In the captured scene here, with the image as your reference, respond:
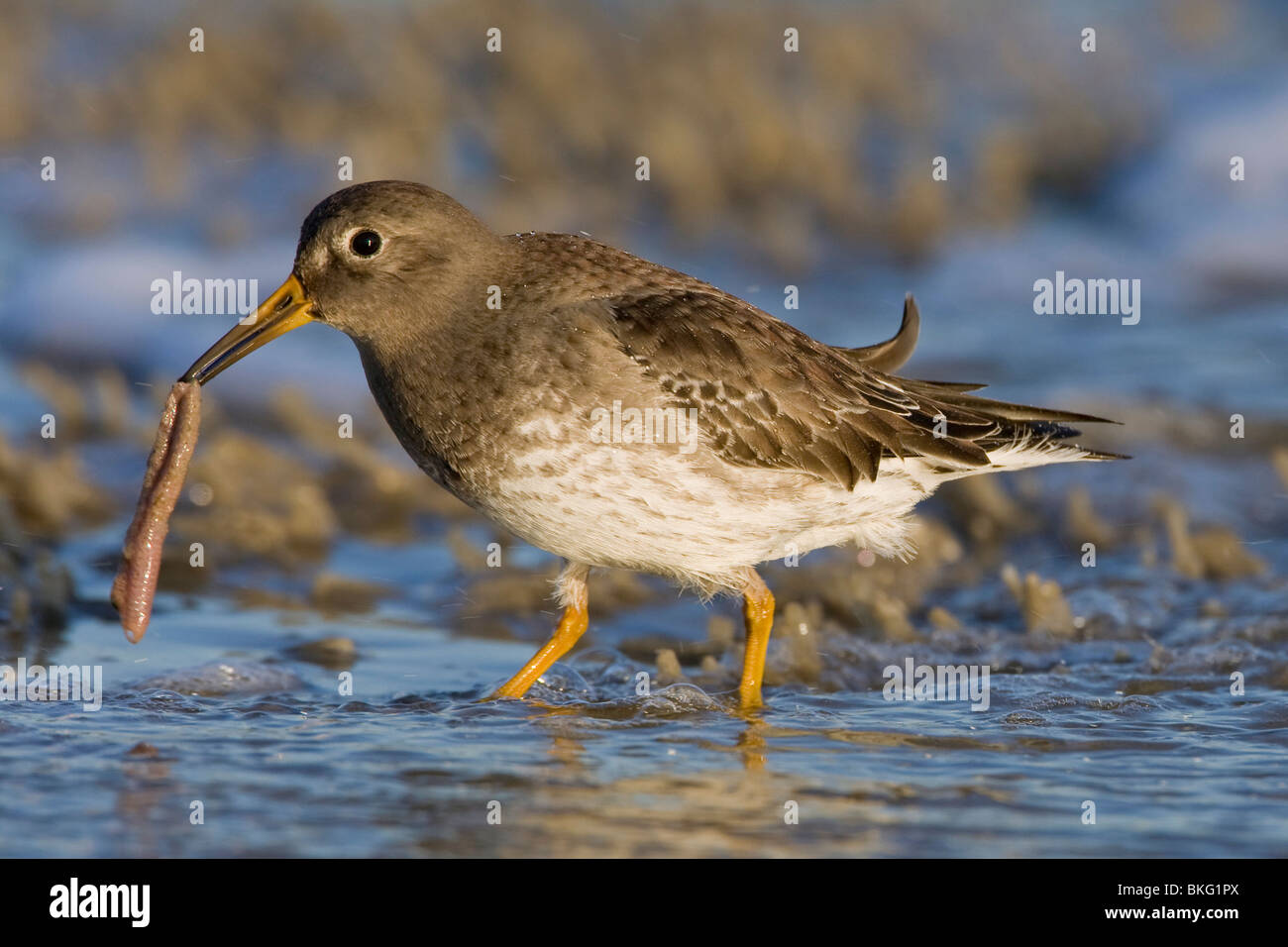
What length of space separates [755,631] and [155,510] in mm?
3117

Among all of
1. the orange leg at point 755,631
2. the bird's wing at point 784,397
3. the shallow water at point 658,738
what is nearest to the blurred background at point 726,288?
the shallow water at point 658,738

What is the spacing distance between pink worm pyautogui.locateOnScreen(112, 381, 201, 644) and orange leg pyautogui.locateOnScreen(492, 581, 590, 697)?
189 centimetres

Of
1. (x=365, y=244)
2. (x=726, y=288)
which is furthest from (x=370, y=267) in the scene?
(x=726, y=288)

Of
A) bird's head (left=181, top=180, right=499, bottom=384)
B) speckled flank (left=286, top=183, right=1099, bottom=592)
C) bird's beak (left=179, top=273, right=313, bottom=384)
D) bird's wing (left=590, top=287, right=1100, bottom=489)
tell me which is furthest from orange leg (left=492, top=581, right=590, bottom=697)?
bird's beak (left=179, top=273, right=313, bottom=384)

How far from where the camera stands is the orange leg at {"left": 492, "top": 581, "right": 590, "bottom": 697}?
Answer: 28.1ft

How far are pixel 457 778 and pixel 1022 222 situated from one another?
13041 mm

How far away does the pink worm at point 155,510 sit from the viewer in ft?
24.9

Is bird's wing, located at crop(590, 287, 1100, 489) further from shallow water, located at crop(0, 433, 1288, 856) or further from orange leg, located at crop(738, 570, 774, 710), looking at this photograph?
shallow water, located at crop(0, 433, 1288, 856)

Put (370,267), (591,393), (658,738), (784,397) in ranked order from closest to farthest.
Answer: (591,393), (658,738), (370,267), (784,397)

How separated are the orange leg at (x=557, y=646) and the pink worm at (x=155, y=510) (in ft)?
6.20

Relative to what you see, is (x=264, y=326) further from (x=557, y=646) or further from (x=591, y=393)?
(x=557, y=646)

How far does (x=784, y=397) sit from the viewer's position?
824 cm

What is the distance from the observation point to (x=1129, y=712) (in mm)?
8258
